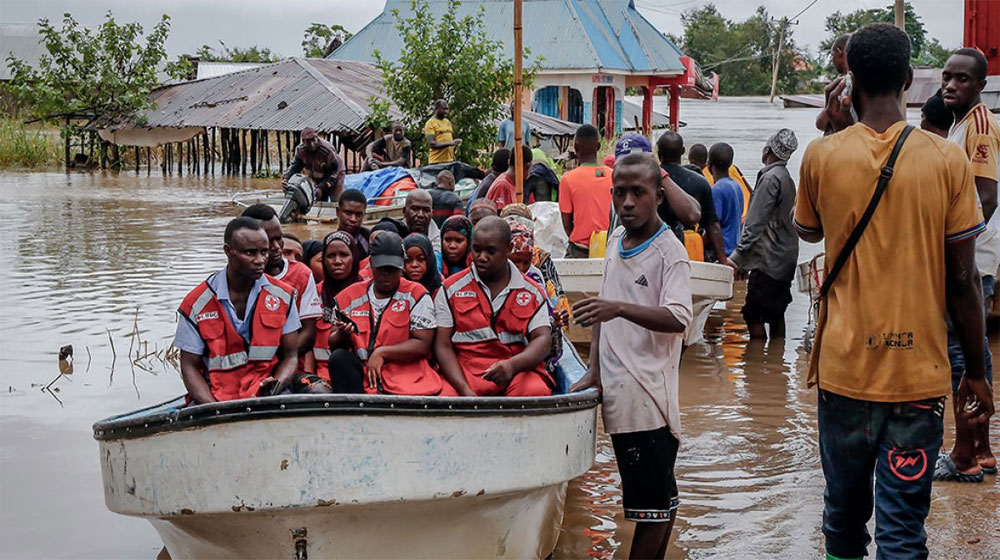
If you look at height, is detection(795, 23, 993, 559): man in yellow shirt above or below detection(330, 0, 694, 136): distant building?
below

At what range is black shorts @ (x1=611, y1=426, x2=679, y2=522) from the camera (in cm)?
400

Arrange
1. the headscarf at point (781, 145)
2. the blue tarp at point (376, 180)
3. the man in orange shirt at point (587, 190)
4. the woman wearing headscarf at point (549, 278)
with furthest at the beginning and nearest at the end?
the blue tarp at point (376, 180), the headscarf at point (781, 145), the man in orange shirt at point (587, 190), the woman wearing headscarf at point (549, 278)

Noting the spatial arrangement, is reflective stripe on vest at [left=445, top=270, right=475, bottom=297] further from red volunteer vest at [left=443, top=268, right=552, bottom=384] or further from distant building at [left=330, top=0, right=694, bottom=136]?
distant building at [left=330, top=0, right=694, bottom=136]

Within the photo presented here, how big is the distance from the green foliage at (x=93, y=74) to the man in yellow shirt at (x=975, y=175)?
30348mm

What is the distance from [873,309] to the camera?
130 inches

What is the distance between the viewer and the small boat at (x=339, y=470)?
3779 millimetres

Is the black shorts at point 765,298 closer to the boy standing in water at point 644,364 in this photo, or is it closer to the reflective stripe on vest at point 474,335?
the reflective stripe on vest at point 474,335

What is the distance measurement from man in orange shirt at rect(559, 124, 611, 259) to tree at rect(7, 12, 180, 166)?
26828 mm

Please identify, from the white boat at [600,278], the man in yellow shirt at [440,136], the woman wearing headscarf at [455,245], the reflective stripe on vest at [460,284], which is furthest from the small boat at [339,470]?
the man in yellow shirt at [440,136]

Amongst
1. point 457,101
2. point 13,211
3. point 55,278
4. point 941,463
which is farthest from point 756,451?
point 13,211

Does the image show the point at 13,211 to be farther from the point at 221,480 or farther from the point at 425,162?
the point at 221,480

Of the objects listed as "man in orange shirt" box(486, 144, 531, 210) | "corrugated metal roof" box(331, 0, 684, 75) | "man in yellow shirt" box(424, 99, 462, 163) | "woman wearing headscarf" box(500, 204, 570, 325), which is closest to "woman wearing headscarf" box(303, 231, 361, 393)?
"woman wearing headscarf" box(500, 204, 570, 325)

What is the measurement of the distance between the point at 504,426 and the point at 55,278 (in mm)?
10565

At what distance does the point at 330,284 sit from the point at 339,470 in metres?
1.95
